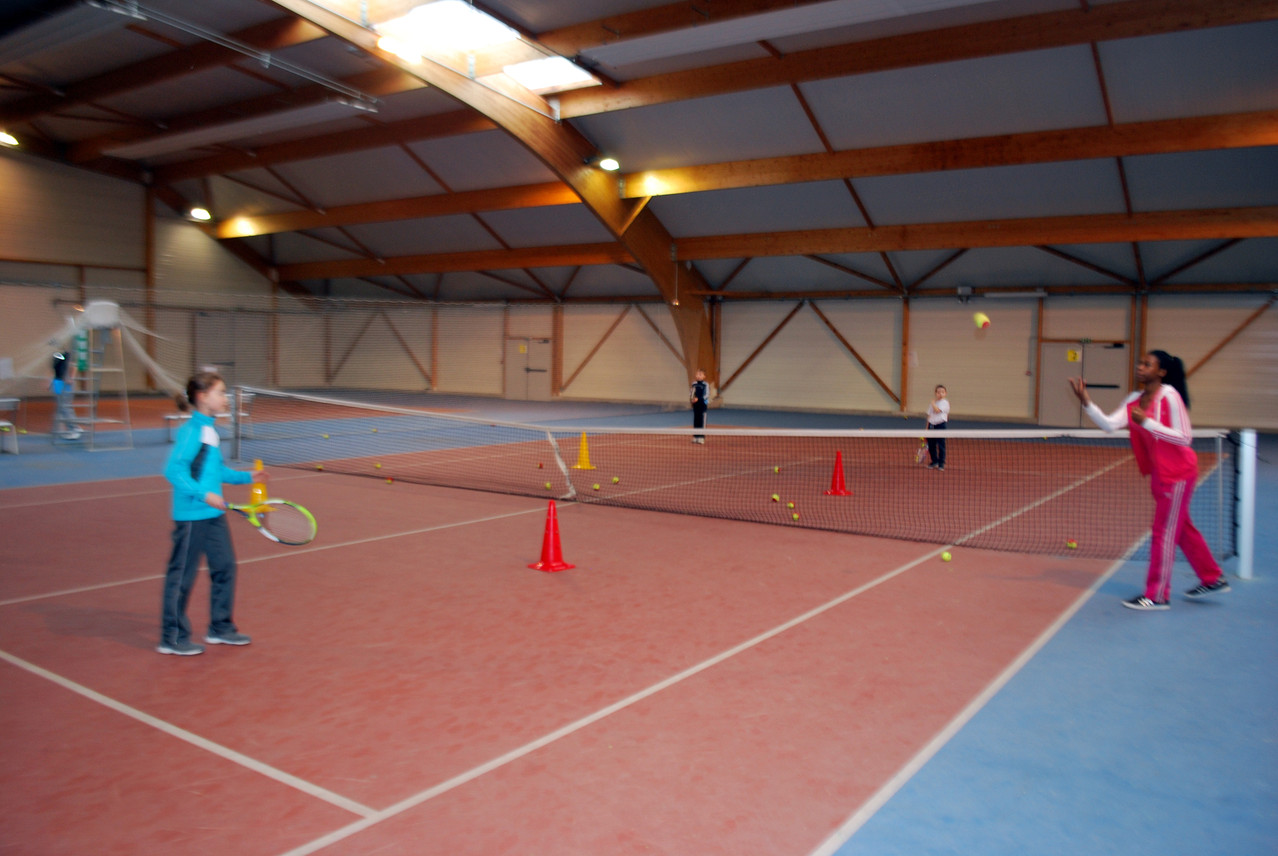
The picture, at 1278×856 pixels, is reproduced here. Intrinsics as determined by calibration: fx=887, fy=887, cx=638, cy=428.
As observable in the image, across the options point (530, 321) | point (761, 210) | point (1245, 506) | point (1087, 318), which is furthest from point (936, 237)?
point (530, 321)

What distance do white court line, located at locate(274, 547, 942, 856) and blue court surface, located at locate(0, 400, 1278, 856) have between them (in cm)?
142

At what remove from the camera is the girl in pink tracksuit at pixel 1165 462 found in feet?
21.2

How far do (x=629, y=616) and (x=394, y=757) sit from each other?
8.02 feet

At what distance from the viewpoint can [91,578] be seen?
23.3ft

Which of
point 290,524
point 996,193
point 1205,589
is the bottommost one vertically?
point 1205,589

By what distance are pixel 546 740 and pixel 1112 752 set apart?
267cm

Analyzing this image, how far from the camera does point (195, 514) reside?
5.29 meters

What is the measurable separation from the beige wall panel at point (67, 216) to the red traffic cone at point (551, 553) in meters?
26.3

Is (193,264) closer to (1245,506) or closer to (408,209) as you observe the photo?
(408,209)

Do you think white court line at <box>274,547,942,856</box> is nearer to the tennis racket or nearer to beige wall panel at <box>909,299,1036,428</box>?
the tennis racket

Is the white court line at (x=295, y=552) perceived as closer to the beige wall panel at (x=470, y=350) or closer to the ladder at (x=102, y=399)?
the ladder at (x=102, y=399)

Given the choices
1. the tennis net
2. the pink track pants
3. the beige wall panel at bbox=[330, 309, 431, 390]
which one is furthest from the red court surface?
the beige wall panel at bbox=[330, 309, 431, 390]

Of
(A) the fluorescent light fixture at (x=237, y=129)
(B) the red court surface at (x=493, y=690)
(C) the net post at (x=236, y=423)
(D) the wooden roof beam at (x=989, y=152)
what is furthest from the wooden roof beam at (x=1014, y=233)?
(B) the red court surface at (x=493, y=690)

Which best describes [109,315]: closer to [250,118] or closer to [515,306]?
[250,118]
